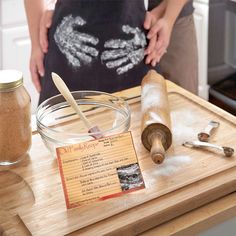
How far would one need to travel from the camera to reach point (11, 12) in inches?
77.6

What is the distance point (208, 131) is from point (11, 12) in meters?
1.30

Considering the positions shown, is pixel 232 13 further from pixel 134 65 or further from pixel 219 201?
pixel 219 201

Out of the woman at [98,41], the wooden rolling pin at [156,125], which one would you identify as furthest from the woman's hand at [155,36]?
the wooden rolling pin at [156,125]

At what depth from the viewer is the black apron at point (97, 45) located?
1.21m

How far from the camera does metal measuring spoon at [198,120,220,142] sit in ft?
2.84

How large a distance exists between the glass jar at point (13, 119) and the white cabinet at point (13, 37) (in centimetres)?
122

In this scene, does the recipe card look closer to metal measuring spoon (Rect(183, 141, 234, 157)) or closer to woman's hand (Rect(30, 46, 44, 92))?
metal measuring spoon (Rect(183, 141, 234, 157))

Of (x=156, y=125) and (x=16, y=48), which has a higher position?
(x=156, y=125)

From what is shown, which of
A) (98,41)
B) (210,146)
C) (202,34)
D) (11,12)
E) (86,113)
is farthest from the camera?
(202,34)

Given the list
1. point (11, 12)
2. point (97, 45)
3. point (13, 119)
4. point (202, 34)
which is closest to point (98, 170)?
point (13, 119)

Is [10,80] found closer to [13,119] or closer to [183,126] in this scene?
[13,119]

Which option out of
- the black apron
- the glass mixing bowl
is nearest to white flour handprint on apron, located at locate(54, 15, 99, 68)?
the black apron

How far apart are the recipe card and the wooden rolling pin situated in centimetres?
5

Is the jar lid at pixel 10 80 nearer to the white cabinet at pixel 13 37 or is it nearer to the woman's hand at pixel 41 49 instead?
the woman's hand at pixel 41 49
